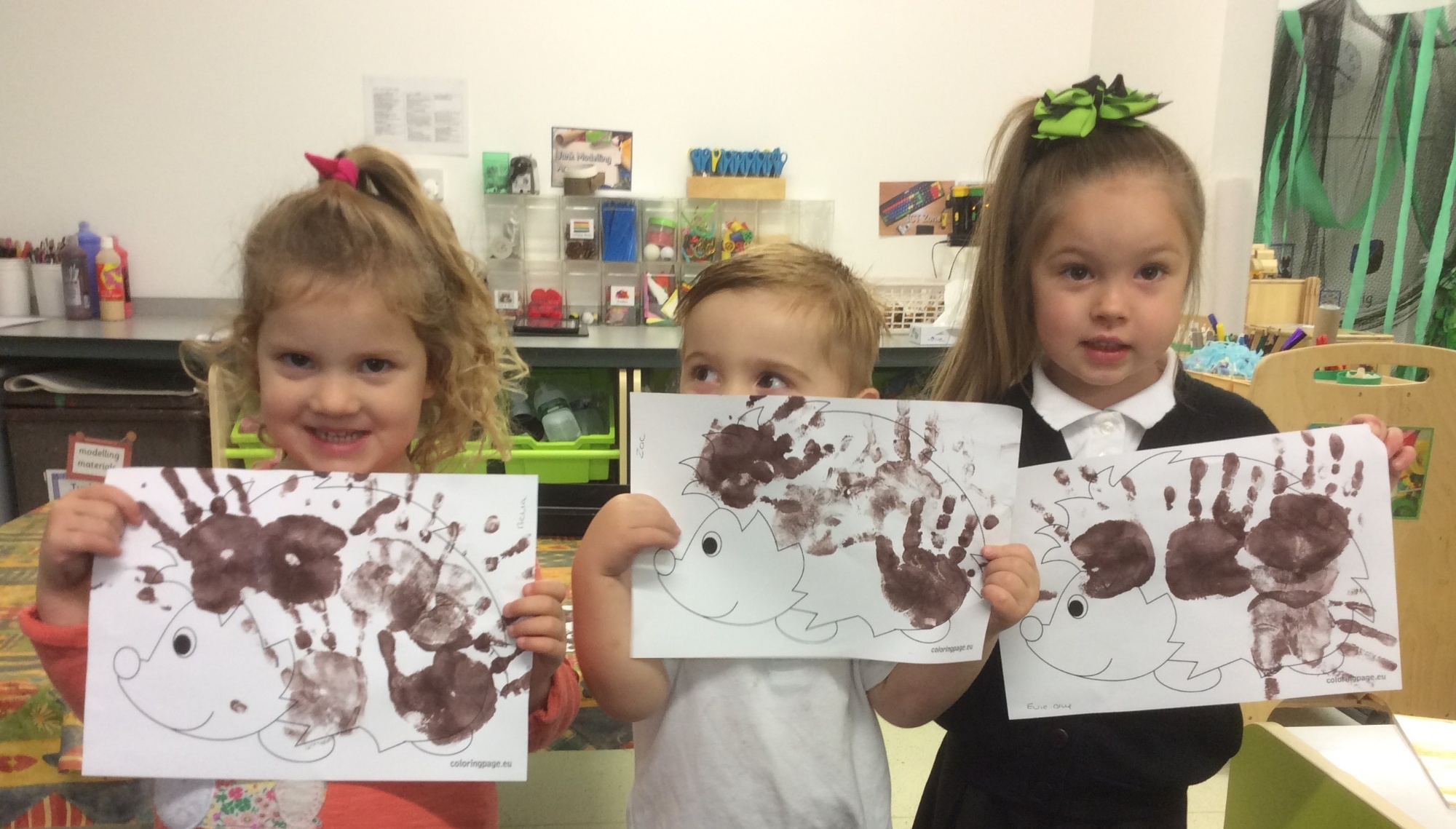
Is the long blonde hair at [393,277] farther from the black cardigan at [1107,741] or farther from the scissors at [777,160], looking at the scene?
the scissors at [777,160]

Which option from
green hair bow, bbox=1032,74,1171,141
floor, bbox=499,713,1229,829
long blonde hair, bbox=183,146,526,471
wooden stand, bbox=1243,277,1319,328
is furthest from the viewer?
wooden stand, bbox=1243,277,1319,328

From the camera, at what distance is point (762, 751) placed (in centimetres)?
81

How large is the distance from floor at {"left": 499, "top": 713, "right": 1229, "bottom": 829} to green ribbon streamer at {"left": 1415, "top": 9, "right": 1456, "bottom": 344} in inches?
68.4

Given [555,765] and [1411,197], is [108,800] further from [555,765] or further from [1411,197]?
[1411,197]

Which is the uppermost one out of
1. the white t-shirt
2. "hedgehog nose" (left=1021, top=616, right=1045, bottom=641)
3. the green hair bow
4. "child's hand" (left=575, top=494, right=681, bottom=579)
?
the green hair bow

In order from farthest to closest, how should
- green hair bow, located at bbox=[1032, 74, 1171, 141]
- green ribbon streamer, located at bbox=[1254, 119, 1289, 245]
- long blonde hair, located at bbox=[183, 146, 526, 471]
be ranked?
1. green ribbon streamer, located at bbox=[1254, 119, 1289, 245]
2. green hair bow, located at bbox=[1032, 74, 1171, 141]
3. long blonde hair, located at bbox=[183, 146, 526, 471]

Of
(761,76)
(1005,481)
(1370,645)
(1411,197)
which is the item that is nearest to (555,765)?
(1005,481)

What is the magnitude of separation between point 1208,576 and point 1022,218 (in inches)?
17.0

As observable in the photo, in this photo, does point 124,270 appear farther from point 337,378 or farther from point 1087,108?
point 1087,108

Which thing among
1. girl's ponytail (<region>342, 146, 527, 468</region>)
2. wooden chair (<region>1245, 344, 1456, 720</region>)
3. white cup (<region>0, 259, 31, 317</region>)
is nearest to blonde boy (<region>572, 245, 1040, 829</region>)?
girl's ponytail (<region>342, 146, 527, 468</region>)

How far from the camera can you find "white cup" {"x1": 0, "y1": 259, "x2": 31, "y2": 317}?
270 centimetres

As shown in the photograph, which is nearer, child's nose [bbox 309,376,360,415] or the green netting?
child's nose [bbox 309,376,360,415]

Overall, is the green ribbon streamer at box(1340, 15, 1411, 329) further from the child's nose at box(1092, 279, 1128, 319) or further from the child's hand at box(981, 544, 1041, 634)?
the child's hand at box(981, 544, 1041, 634)

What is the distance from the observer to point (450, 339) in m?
0.92
